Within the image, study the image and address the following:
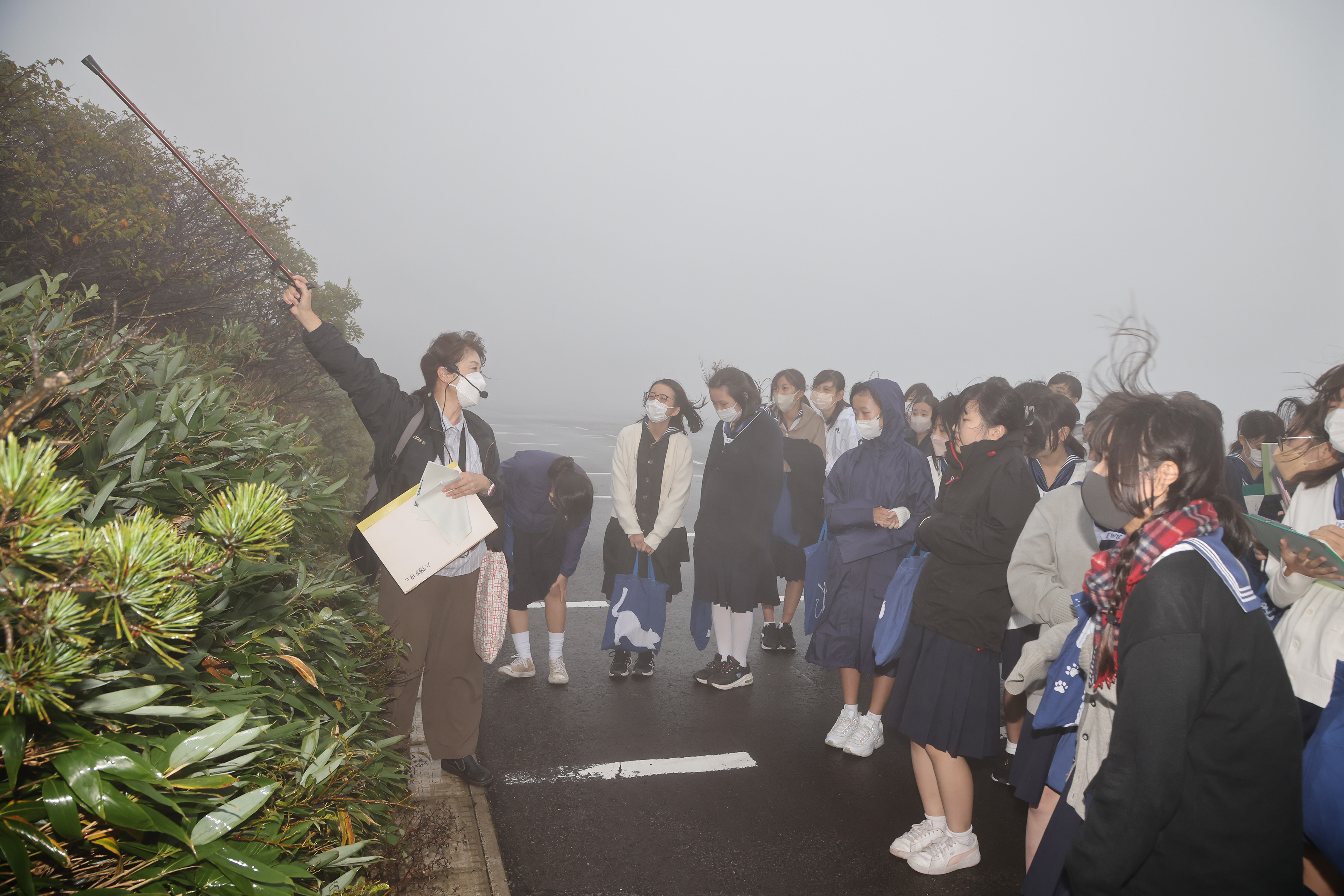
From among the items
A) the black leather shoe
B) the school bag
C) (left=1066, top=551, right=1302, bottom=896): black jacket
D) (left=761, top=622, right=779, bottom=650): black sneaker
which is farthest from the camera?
(left=761, top=622, right=779, bottom=650): black sneaker

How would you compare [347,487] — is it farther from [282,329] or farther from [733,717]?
[733,717]

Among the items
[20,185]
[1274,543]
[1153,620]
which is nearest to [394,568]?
[1153,620]

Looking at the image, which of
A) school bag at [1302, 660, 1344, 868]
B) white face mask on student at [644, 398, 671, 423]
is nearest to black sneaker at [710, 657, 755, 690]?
white face mask on student at [644, 398, 671, 423]

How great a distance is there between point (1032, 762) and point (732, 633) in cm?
242

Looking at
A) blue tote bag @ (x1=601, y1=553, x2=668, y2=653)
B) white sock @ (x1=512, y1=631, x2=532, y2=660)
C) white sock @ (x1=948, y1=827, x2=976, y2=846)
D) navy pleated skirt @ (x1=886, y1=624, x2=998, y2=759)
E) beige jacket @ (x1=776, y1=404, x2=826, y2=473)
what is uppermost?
beige jacket @ (x1=776, y1=404, x2=826, y2=473)

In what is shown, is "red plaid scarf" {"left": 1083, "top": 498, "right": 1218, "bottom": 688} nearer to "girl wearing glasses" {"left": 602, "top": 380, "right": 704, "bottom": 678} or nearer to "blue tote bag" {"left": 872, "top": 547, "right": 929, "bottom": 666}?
"blue tote bag" {"left": 872, "top": 547, "right": 929, "bottom": 666}

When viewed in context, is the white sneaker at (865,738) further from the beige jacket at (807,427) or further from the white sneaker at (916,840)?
the beige jacket at (807,427)

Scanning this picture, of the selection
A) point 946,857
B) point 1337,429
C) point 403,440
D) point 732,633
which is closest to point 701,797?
point 946,857

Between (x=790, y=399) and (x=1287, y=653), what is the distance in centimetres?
411

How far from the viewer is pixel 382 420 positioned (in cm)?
318

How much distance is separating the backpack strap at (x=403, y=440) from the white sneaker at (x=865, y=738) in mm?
2900

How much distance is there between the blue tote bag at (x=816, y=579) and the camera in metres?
5.05

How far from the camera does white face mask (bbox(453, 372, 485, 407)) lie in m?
3.44

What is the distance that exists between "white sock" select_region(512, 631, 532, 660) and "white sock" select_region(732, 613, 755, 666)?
4.68 ft
